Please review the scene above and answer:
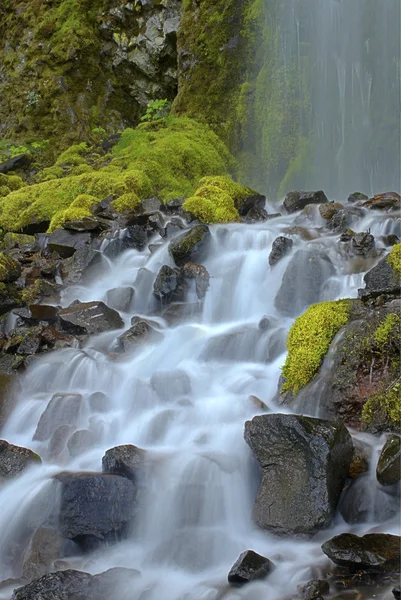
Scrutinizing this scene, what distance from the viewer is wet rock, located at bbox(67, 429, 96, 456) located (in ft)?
18.5

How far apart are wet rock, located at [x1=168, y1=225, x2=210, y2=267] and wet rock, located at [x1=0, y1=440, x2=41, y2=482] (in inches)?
177

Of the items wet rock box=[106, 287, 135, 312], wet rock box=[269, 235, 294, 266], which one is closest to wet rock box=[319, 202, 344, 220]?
wet rock box=[269, 235, 294, 266]

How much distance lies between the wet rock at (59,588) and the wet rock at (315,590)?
4.58 feet

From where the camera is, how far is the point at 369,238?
8227 millimetres

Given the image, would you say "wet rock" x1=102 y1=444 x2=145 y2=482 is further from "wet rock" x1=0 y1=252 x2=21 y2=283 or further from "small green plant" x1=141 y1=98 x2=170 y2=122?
"small green plant" x1=141 y1=98 x2=170 y2=122

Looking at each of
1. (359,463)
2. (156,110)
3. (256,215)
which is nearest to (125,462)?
(359,463)

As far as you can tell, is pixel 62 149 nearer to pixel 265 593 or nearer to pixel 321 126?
pixel 321 126

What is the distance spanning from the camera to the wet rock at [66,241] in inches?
408

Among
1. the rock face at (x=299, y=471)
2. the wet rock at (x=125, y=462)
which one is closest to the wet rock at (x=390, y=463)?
the rock face at (x=299, y=471)

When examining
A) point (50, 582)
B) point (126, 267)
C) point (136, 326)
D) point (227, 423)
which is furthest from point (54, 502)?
point (126, 267)

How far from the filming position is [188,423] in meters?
5.85

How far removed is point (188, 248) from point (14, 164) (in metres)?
8.26

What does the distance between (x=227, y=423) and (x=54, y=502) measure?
1.86 m

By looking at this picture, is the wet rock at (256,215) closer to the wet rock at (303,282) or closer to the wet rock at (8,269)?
the wet rock at (303,282)
